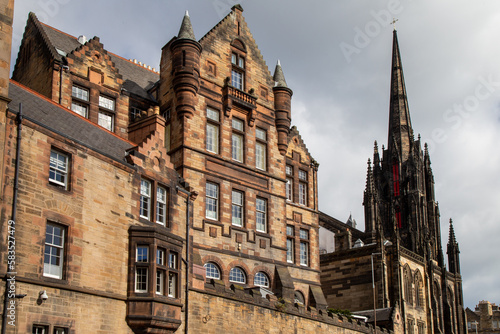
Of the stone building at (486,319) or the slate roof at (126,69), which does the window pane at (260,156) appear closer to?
the slate roof at (126,69)

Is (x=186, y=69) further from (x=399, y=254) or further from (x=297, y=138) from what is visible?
(x=399, y=254)

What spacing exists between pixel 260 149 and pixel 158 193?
1230 cm

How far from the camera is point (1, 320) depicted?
17.6m

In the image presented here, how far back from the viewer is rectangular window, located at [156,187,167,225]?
25078 mm

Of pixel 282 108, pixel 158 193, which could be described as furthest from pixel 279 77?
pixel 158 193

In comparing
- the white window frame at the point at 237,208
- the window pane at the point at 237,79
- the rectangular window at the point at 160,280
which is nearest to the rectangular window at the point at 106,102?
the window pane at the point at 237,79

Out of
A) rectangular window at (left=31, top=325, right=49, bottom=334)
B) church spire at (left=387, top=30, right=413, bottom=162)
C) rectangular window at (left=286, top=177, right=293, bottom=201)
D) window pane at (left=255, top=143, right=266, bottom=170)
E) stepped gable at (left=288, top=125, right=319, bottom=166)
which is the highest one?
church spire at (left=387, top=30, right=413, bottom=162)

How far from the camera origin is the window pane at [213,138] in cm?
3359

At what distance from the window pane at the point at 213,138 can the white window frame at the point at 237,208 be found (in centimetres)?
247

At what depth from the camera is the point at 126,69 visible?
37.5m

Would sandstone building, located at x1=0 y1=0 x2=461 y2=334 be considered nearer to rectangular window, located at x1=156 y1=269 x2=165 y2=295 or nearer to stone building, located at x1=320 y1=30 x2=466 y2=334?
rectangular window, located at x1=156 y1=269 x2=165 y2=295

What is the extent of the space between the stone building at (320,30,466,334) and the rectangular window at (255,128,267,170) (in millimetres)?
13155

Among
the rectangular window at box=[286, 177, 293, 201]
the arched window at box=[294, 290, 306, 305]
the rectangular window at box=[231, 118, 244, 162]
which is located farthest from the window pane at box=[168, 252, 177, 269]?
the rectangular window at box=[286, 177, 293, 201]

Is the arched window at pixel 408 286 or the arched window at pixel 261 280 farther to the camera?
the arched window at pixel 408 286
